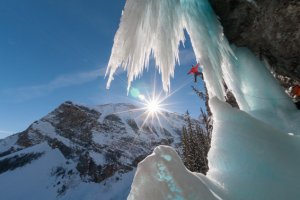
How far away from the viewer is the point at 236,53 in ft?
15.5

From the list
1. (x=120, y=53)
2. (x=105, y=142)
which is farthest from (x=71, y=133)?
(x=120, y=53)

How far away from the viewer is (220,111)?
335 cm

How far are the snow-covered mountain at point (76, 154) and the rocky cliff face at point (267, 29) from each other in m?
52.2

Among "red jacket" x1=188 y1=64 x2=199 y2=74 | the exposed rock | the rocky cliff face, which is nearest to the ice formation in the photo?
the rocky cliff face

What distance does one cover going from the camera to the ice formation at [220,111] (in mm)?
2346

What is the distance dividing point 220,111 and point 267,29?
1852mm

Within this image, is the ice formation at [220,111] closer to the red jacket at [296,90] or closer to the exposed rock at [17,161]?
the red jacket at [296,90]

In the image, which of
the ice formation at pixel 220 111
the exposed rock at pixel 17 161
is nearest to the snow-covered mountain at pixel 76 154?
the exposed rock at pixel 17 161

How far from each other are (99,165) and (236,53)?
3338 inches

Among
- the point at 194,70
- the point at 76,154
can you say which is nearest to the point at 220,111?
the point at 194,70

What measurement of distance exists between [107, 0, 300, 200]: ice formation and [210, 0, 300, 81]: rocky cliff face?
0.55 ft

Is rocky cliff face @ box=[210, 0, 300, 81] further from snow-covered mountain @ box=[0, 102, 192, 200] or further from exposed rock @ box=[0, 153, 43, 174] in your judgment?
exposed rock @ box=[0, 153, 43, 174]

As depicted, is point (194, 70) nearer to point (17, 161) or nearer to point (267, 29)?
point (267, 29)

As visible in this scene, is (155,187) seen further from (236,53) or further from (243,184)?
(236,53)
